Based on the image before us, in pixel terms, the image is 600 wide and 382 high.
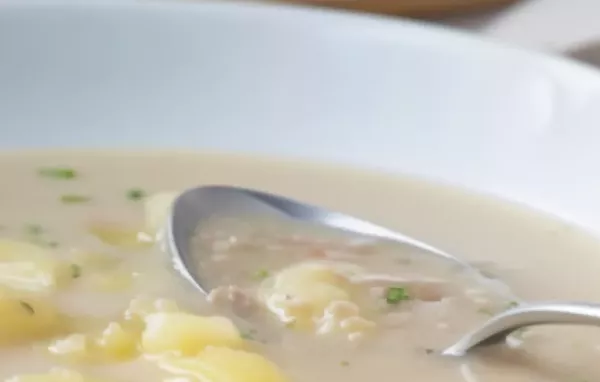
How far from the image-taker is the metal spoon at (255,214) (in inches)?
44.6

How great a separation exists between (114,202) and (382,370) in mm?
506

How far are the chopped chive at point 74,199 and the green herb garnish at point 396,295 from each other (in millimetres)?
461

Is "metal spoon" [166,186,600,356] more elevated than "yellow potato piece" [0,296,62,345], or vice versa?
"metal spoon" [166,186,600,356]

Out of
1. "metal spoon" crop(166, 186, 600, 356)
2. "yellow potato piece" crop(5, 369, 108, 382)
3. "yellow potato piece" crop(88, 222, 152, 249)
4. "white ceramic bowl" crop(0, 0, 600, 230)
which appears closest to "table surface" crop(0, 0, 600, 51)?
"white ceramic bowl" crop(0, 0, 600, 230)

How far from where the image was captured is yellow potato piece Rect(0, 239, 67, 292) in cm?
120

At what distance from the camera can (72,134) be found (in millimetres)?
1589

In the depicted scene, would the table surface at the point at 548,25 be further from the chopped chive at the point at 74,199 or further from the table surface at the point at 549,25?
the chopped chive at the point at 74,199

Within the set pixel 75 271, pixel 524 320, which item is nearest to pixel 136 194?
pixel 75 271

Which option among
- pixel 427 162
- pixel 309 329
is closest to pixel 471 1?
pixel 427 162

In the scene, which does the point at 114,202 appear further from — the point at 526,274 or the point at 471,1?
the point at 471,1

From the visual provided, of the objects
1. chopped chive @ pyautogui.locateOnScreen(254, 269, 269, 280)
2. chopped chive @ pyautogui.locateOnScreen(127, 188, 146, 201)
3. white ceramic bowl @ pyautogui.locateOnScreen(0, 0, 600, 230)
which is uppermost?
white ceramic bowl @ pyautogui.locateOnScreen(0, 0, 600, 230)

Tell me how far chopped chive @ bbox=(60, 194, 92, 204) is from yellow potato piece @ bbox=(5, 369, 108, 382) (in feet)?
1.36

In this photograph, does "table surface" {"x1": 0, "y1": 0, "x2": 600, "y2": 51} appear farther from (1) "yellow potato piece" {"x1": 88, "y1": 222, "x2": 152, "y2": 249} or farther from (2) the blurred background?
(1) "yellow potato piece" {"x1": 88, "y1": 222, "x2": 152, "y2": 249}

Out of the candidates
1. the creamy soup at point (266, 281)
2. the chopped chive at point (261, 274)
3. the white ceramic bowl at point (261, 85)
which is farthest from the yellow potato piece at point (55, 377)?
the white ceramic bowl at point (261, 85)
